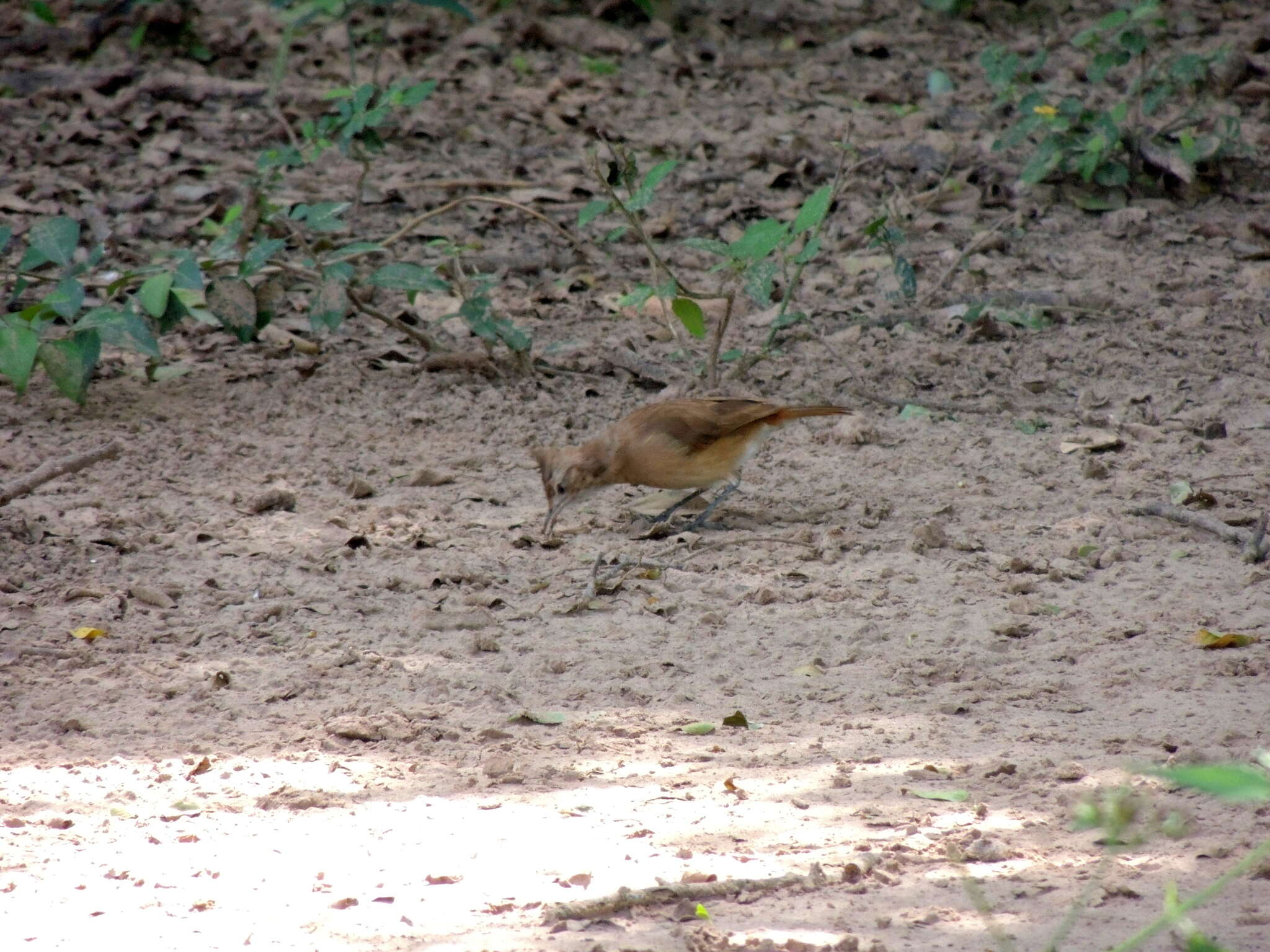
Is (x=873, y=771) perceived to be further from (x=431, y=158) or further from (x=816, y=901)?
(x=431, y=158)

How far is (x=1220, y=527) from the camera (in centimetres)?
488

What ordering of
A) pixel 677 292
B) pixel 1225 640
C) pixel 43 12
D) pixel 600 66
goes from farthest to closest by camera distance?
pixel 600 66 → pixel 43 12 → pixel 677 292 → pixel 1225 640

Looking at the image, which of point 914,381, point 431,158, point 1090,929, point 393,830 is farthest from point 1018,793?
point 431,158

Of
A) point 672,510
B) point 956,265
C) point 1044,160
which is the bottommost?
point 672,510

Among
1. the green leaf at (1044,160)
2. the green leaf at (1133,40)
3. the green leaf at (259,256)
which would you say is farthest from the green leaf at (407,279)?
the green leaf at (1133,40)

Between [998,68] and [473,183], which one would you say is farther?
[473,183]

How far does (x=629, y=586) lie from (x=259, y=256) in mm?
2167

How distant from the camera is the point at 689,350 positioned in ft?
21.8

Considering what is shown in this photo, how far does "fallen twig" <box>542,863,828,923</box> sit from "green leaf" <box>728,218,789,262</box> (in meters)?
2.86

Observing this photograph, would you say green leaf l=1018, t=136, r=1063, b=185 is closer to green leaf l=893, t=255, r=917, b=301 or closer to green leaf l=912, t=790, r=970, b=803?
green leaf l=893, t=255, r=917, b=301

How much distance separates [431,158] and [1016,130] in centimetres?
350

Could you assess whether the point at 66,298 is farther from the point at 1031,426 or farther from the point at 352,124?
the point at 1031,426

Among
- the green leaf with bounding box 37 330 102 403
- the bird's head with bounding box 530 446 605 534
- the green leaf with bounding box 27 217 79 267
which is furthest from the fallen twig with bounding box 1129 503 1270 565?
the green leaf with bounding box 27 217 79 267

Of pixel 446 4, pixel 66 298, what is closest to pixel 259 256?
pixel 66 298
